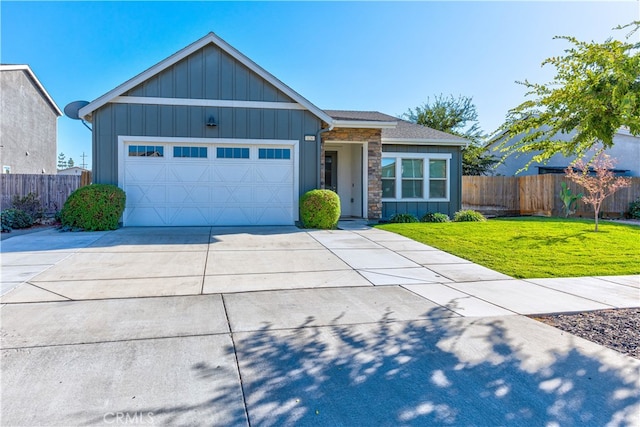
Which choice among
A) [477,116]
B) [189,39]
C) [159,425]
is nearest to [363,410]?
[159,425]

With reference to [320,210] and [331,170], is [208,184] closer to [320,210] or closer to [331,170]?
[320,210]

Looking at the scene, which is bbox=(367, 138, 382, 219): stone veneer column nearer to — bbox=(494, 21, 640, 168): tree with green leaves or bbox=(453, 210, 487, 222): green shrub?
bbox=(453, 210, 487, 222): green shrub

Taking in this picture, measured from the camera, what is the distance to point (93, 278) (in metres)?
5.87

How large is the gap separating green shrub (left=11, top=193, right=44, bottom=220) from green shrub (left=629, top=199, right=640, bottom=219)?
23590 millimetres

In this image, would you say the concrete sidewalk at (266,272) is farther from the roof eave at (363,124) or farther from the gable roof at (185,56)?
the roof eave at (363,124)

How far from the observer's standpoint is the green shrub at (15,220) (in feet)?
37.7

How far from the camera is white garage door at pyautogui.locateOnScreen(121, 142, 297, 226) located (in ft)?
38.2

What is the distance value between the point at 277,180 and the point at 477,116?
791 inches

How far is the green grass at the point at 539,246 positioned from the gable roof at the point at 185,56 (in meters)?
4.65

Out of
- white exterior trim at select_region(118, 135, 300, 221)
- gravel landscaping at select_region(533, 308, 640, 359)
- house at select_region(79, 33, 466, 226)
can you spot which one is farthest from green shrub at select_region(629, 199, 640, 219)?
gravel landscaping at select_region(533, 308, 640, 359)

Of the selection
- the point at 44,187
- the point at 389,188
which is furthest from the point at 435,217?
the point at 44,187

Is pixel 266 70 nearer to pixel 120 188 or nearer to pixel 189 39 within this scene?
pixel 189 39

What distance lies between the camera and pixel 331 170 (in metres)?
15.6

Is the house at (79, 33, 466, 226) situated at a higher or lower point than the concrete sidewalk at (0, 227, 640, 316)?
higher
